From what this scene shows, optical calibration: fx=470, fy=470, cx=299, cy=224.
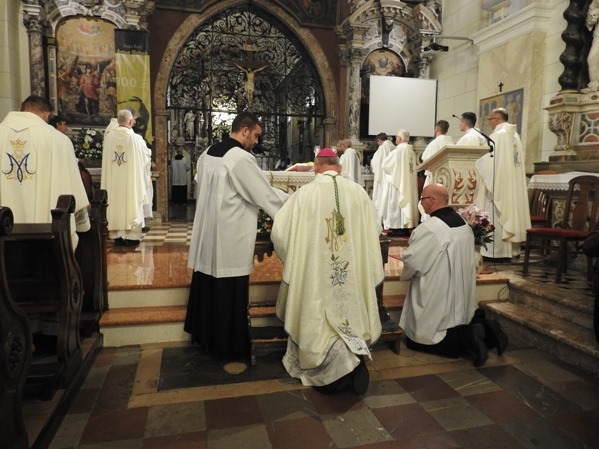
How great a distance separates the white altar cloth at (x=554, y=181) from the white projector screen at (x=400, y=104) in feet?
15.3

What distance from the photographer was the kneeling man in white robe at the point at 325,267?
315cm

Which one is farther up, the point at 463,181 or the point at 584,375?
the point at 463,181

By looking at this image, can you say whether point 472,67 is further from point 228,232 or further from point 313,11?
point 228,232

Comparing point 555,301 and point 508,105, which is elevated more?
point 508,105

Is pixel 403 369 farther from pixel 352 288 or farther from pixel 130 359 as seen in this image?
pixel 130 359

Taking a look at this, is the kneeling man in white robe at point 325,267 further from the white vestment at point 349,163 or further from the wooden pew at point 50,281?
the white vestment at point 349,163

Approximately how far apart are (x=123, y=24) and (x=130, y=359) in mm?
7620

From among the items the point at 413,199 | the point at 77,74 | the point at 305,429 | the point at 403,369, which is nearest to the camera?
the point at 305,429

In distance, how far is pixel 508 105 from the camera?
28.3 ft

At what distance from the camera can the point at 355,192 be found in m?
3.29

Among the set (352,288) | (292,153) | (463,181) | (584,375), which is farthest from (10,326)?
(292,153)

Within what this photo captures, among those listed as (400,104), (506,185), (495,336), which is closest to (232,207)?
(495,336)

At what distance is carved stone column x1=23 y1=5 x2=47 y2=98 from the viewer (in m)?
8.42

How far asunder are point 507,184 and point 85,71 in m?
7.82
